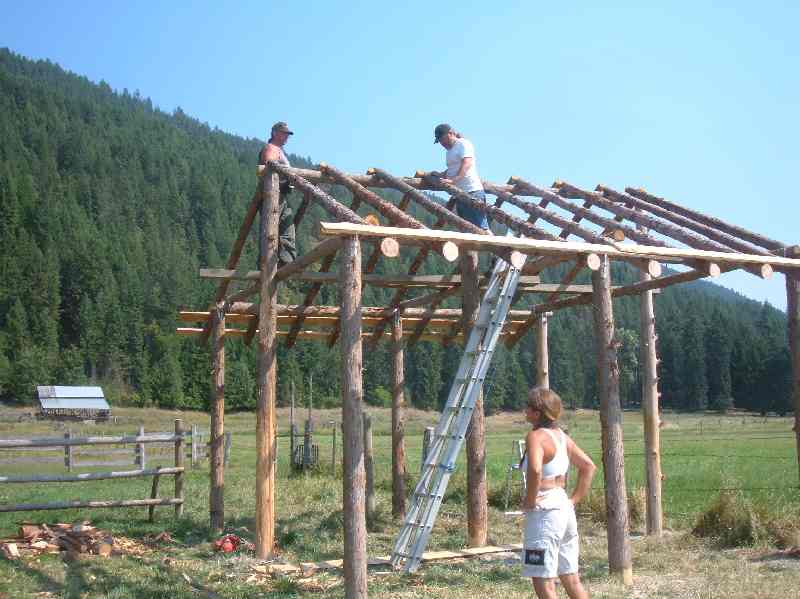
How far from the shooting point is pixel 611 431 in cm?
832

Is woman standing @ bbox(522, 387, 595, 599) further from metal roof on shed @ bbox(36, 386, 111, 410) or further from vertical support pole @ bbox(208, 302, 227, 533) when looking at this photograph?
metal roof on shed @ bbox(36, 386, 111, 410)

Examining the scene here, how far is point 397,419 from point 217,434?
297 cm

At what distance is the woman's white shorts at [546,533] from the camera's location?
4.87 meters

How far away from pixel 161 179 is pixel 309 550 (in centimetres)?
10963

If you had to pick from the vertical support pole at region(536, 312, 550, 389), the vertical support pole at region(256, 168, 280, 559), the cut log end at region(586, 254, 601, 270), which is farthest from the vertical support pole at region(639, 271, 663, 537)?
the vertical support pole at region(256, 168, 280, 559)

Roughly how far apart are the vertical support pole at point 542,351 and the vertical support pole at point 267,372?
4902mm

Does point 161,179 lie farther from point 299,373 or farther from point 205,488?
point 205,488

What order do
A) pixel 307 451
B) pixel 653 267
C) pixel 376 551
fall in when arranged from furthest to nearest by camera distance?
pixel 307 451
pixel 376 551
pixel 653 267

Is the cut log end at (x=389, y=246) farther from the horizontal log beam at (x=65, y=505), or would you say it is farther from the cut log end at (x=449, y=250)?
the horizontal log beam at (x=65, y=505)

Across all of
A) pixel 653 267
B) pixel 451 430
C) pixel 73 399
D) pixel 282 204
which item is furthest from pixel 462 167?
pixel 73 399

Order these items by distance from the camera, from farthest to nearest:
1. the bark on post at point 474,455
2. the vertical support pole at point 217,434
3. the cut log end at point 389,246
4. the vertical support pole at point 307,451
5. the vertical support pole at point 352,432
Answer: the vertical support pole at point 307,451
the vertical support pole at point 217,434
the bark on post at point 474,455
the cut log end at point 389,246
the vertical support pole at point 352,432

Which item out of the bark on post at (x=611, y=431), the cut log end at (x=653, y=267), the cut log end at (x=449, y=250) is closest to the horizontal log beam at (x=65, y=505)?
the cut log end at (x=449, y=250)

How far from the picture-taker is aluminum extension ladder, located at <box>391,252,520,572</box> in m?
7.56

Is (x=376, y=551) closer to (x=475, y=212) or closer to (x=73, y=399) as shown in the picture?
(x=475, y=212)
